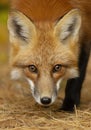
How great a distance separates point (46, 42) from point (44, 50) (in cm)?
12

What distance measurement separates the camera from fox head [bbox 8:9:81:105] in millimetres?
5840

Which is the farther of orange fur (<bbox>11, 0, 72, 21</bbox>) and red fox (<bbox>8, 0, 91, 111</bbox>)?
orange fur (<bbox>11, 0, 72, 21</bbox>)

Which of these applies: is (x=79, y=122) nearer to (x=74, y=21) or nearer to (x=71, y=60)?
(x=71, y=60)

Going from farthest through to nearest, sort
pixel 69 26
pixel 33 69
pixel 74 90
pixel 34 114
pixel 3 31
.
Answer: pixel 3 31, pixel 74 90, pixel 34 114, pixel 69 26, pixel 33 69

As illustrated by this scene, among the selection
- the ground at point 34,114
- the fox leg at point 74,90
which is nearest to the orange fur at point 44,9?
the fox leg at point 74,90

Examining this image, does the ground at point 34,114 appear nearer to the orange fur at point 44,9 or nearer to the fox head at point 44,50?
the fox head at point 44,50

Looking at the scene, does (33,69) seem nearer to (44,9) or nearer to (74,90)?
(44,9)

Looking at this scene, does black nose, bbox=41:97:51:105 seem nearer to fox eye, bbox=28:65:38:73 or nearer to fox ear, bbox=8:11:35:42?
fox eye, bbox=28:65:38:73

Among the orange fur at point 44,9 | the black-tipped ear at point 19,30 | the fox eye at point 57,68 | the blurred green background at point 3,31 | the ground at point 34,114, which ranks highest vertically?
the blurred green background at point 3,31

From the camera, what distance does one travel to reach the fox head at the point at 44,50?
584 cm

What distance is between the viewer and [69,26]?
609cm

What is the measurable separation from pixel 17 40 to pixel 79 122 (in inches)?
60.2

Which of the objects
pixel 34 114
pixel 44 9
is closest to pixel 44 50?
pixel 44 9

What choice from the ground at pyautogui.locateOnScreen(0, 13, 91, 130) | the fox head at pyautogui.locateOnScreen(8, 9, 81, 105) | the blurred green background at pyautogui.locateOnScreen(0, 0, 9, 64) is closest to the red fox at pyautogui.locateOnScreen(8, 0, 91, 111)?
the fox head at pyautogui.locateOnScreen(8, 9, 81, 105)
